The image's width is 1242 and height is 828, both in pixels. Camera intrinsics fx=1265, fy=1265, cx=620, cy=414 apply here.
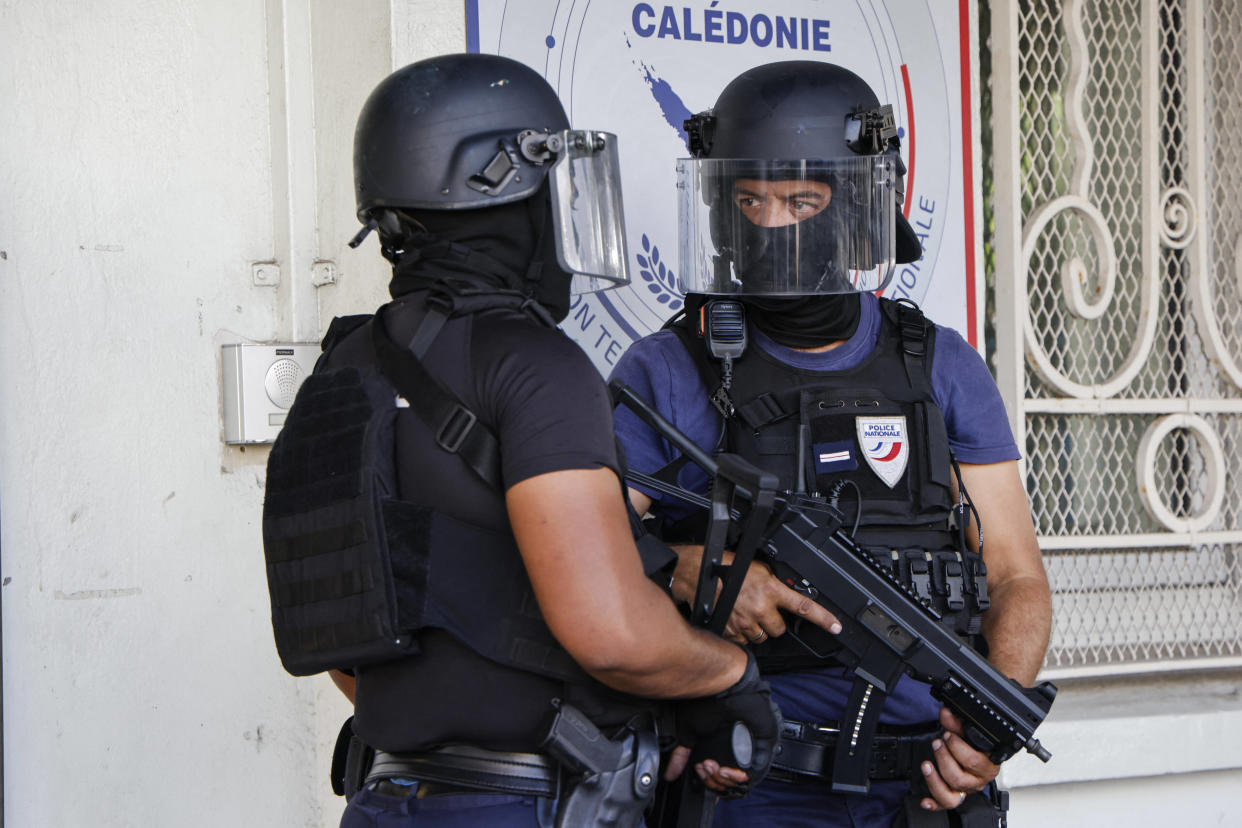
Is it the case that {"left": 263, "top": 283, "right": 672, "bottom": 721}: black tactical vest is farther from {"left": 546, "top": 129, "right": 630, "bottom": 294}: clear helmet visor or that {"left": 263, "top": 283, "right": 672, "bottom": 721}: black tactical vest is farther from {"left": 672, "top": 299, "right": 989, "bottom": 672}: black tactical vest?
{"left": 672, "top": 299, "right": 989, "bottom": 672}: black tactical vest

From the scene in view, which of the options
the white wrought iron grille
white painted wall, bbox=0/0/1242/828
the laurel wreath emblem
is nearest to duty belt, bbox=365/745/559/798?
white painted wall, bbox=0/0/1242/828

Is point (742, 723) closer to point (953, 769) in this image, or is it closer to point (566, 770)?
point (566, 770)

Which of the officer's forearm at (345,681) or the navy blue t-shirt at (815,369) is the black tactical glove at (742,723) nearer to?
the navy blue t-shirt at (815,369)

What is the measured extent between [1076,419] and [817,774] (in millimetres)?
1811

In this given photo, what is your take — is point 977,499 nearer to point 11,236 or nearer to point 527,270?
point 527,270

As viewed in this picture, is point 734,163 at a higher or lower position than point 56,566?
higher

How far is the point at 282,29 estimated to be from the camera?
263 cm

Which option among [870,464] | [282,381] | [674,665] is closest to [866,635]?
[870,464]

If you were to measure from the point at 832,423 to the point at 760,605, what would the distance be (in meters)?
0.33

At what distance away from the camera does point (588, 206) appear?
1.73 m

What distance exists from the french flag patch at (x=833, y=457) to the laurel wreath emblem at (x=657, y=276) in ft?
2.87

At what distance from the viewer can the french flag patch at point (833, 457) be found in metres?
1.99

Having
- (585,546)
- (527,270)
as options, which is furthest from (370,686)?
(527,270)

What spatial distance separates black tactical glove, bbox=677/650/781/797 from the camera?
64.6 inches
